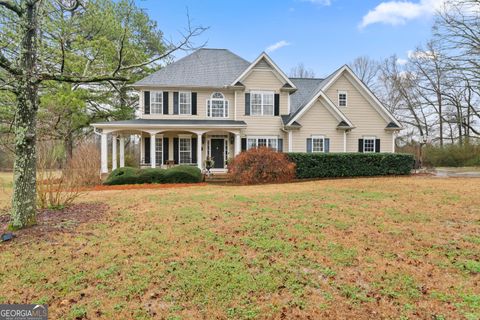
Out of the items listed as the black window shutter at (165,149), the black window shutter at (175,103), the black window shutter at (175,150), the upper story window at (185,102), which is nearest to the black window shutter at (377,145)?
the upper story window at (185,102)

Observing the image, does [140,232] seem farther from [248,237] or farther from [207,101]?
[207,101]

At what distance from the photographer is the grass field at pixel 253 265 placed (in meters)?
3.13

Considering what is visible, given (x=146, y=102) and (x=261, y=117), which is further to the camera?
(x=261, y=117)

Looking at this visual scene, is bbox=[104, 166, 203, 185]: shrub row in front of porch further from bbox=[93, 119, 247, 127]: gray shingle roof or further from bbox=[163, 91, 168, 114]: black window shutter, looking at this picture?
bbox=[163, 91, 168, 114]: black window shutter

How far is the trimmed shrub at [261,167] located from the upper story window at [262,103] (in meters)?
5.39

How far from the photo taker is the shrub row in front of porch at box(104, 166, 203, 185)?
1419 cm

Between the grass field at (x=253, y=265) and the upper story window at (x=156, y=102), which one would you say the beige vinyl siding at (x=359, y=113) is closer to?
the upper story window at (x=156, y=102)

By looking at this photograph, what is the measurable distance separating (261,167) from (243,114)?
19.7 feet

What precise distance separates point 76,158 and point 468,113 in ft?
121

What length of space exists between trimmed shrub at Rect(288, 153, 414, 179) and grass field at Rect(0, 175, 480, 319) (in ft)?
25.9

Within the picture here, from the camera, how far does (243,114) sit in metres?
18.6

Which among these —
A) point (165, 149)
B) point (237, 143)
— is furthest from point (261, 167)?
point (165, 149)

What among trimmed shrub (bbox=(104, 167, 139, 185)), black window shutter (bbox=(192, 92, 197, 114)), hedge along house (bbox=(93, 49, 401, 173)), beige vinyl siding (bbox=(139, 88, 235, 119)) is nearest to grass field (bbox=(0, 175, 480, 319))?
trimmed shrub (bbox=(104, 167, 139, 185))

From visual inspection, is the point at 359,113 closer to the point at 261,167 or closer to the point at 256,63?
the point at 256,63
